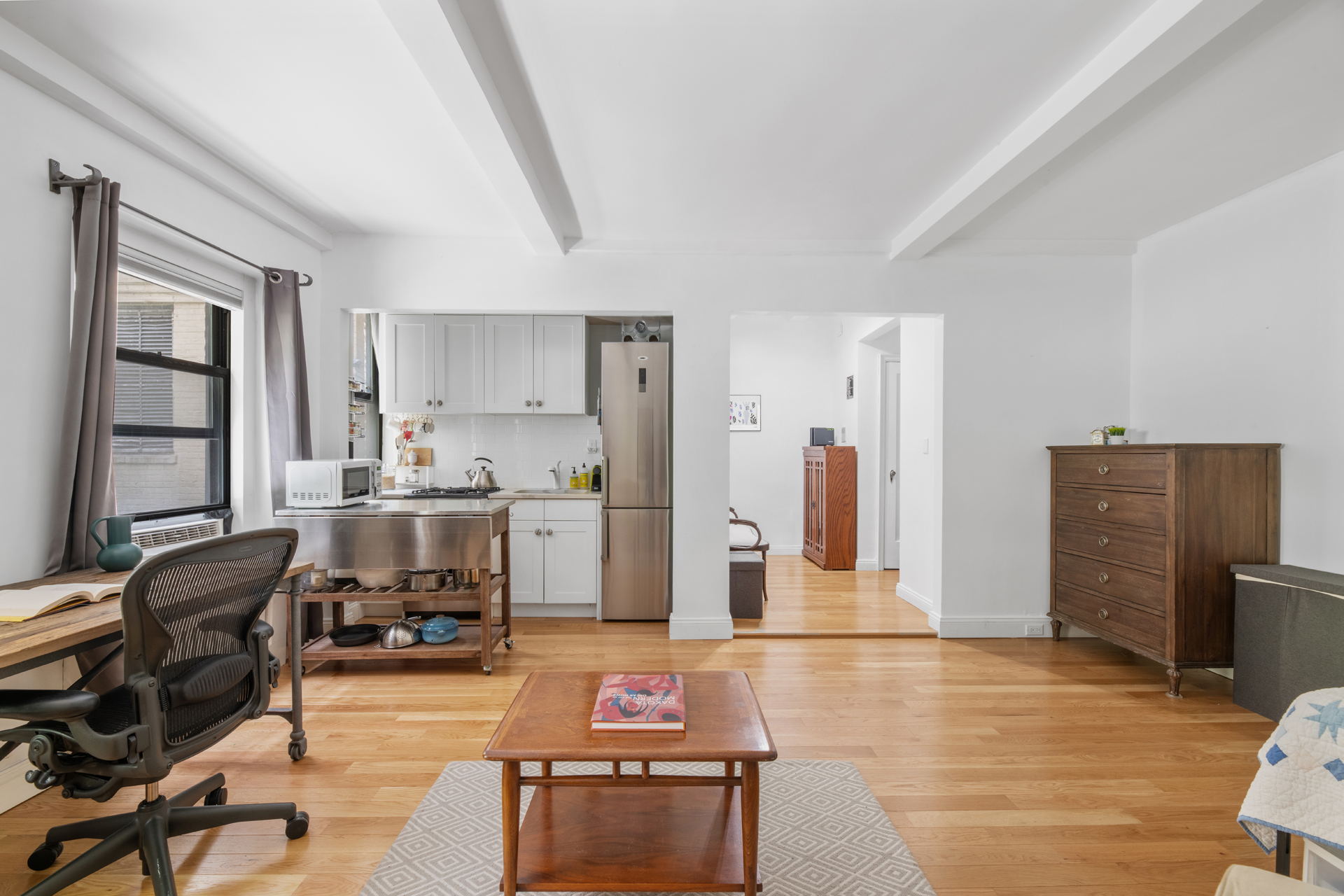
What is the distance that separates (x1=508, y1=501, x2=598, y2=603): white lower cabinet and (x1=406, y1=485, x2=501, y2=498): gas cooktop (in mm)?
356

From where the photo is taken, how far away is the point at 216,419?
11.1ft

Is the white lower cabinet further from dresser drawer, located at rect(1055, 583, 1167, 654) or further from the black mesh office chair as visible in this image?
dresser drawer, located at rect(1055, 583, 1167, 654)

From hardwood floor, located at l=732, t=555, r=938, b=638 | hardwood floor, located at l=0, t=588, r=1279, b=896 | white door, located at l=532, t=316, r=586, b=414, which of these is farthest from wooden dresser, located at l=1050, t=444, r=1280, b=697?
white door, located at l=532, t=316, r=586, b=414

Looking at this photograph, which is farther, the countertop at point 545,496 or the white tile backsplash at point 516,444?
the white tile backsplash at point 516,444

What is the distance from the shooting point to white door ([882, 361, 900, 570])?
20.4 ft

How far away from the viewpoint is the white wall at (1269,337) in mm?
2836

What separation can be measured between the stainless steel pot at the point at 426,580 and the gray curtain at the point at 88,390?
1.38m

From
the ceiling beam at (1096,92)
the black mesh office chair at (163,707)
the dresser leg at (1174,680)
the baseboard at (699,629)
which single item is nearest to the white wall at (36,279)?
the black mesh office chair at (163,707)

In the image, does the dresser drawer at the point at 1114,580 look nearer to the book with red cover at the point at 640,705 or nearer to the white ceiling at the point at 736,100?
the white ceiling at the point at 736,100

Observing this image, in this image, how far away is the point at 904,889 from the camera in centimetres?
174

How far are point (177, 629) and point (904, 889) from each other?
211cm

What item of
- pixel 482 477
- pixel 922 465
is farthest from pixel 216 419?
pixel 922 465

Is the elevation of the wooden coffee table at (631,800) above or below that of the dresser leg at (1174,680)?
Result: above

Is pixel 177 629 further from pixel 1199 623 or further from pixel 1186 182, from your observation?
pixel 1186 182
